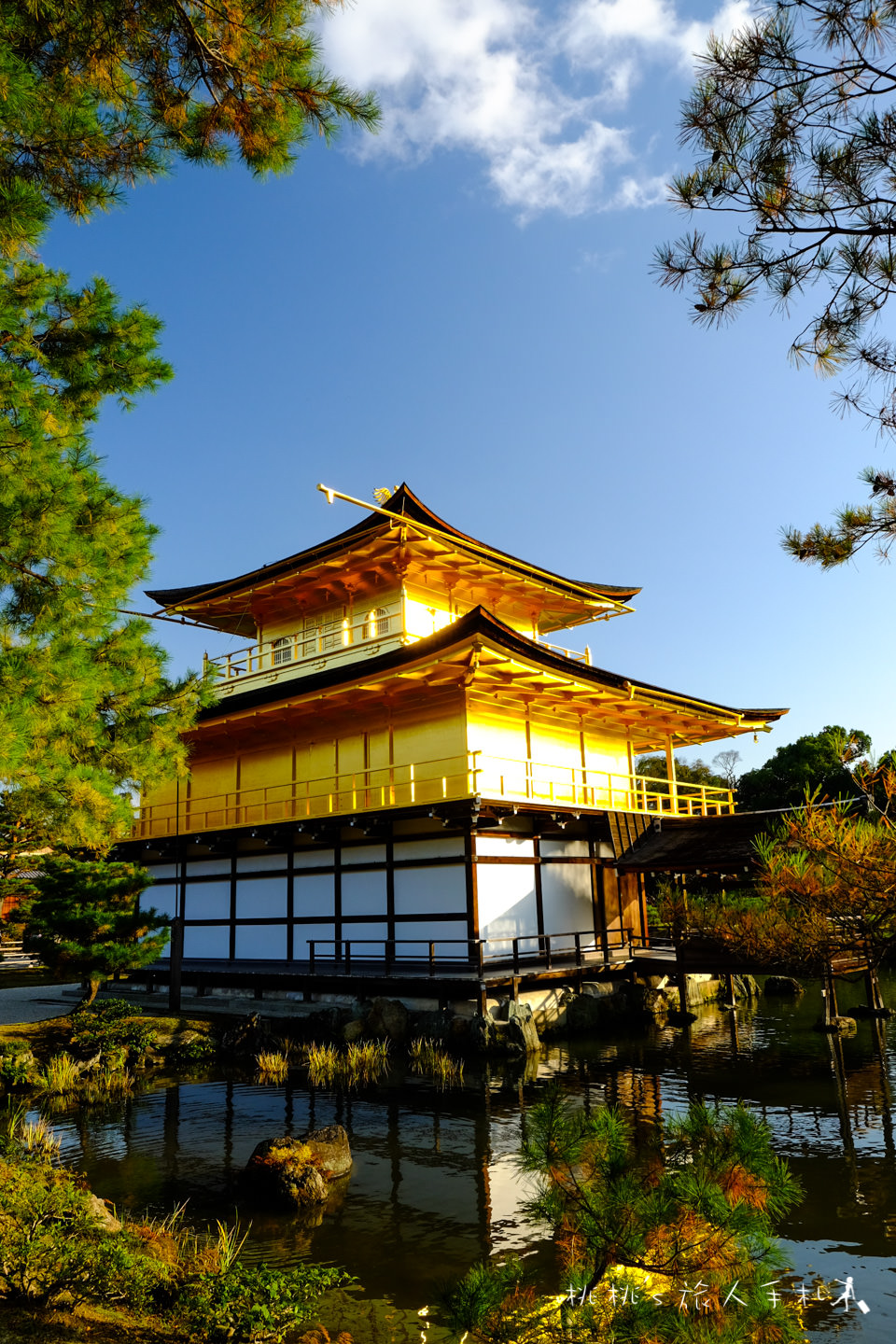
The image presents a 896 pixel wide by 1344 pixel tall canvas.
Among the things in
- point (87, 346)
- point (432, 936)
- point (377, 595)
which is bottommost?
point (432, 936)

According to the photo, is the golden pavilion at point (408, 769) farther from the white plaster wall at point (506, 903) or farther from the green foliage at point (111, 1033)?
the green foliage at point (111, 1033)

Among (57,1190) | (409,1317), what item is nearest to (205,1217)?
(57,1190)

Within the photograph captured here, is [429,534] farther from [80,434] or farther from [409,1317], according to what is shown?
[409,1317]

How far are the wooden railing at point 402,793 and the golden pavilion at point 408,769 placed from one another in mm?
76

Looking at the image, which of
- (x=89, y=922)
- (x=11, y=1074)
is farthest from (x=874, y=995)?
(x=11, y=1074)

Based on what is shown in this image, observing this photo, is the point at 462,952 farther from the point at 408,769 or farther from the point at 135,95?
the point at 135,95

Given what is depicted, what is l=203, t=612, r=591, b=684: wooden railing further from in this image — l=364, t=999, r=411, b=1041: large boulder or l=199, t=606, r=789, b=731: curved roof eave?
l=364, t=999, r=411, b=1041: large boulder

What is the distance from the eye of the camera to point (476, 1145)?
10.7 m

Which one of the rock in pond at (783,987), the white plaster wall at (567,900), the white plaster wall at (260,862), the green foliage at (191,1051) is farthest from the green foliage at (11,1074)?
the rock in pond at (783,987)

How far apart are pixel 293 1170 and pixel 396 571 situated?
1629 centimetres

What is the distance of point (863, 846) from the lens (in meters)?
5.53

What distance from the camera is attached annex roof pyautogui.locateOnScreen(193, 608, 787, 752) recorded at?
18.0m

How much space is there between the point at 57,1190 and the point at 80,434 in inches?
267

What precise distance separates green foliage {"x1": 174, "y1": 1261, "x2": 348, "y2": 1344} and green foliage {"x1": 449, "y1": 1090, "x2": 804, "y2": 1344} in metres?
2.03
